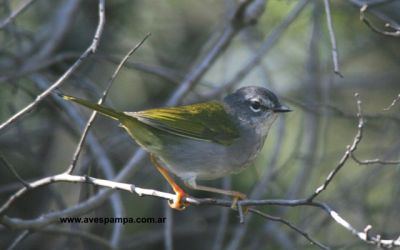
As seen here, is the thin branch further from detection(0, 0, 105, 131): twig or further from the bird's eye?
the bird's eye

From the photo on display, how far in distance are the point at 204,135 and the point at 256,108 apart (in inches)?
22.9

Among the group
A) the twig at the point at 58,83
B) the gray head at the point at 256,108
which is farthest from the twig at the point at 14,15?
the gray head at the point at 256,108

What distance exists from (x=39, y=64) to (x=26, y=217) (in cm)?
188

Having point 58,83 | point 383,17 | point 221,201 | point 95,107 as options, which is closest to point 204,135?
point 95,107

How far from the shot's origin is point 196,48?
8.20 metres

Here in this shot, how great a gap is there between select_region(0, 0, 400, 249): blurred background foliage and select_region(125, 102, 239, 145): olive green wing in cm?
68

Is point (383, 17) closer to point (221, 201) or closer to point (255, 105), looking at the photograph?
point (255, 105)

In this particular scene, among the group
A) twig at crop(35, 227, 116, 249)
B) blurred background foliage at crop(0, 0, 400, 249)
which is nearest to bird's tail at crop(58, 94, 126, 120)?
twig at crop(35, 227, 116, 249)

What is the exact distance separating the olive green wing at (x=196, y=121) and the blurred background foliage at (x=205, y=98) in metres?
0.68

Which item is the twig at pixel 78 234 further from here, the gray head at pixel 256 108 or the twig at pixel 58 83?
the gray head at pixel 256 108

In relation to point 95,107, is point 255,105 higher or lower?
higher

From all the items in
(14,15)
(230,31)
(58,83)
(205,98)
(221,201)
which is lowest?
(221,201)

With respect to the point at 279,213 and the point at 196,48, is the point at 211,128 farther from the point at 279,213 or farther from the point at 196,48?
the point at 196,48

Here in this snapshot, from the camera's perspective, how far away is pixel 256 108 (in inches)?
224
